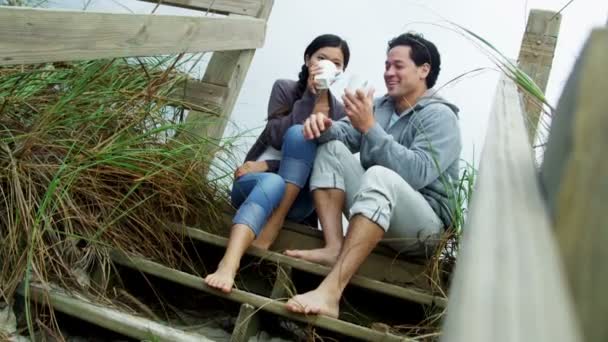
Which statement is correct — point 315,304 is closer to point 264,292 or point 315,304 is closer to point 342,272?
point 342,272

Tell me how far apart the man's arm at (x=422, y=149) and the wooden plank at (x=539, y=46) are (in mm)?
405

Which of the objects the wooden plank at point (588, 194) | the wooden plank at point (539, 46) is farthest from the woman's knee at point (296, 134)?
the wooden plank at point (588, 194)

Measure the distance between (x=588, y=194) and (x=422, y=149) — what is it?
2.07 m

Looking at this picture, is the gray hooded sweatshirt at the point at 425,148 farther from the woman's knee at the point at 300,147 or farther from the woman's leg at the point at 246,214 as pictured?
the woman's leg at the point at 246,214

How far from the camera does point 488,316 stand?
21 centimetres

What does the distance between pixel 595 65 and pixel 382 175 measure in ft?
6.16

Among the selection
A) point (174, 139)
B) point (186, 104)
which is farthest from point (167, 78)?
point (174, 139)

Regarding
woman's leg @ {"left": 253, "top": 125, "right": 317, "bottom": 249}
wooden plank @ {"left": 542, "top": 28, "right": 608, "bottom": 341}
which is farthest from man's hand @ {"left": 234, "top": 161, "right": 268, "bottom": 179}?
wooden plank @ {"left": 542, "top": 28, "right": 608, "bottom": 341}

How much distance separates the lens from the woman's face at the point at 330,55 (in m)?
2.67

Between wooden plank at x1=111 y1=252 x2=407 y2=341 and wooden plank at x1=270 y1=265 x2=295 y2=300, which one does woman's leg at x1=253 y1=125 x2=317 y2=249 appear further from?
wooden plank at x1=111 y1=252 x2=407 y2=341

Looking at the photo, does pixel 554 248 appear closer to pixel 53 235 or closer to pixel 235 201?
pixel 53 235

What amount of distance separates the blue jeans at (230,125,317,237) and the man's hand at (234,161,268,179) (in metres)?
0.04

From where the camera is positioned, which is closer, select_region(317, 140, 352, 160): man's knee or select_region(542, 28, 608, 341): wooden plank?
select_region(542, 28, 608, 341): wooden plank

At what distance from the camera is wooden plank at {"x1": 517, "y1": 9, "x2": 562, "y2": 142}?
8.29 feet
